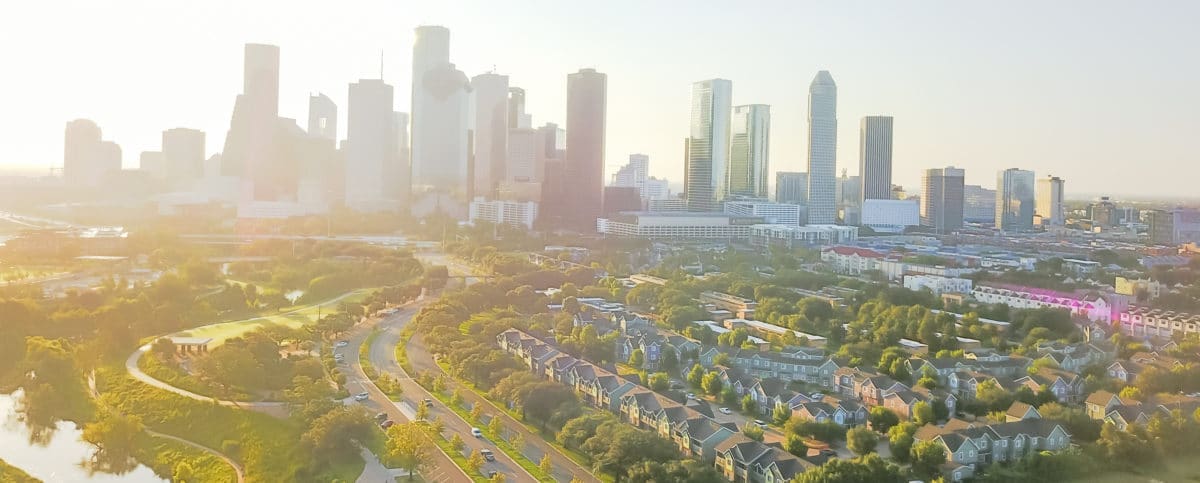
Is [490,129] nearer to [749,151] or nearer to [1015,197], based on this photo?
[749,151]

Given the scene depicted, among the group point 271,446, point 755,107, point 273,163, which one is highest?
point 755,107

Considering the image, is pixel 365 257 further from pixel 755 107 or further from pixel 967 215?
pixel 967 215

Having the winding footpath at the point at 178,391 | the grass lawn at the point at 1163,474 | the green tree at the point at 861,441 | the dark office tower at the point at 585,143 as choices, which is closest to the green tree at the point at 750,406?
the green tree at the point at 861,441

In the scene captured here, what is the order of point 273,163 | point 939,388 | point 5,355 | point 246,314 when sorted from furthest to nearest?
point 273,163 → point 246,314 → point 5,355 → point 939,388

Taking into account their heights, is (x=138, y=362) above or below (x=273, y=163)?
below

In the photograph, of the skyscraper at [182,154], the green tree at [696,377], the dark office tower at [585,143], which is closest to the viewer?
the green tree at [696,377]

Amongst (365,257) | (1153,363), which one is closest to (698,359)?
(1153,363)

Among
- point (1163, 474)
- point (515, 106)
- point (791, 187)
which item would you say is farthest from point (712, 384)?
point (515, 106)

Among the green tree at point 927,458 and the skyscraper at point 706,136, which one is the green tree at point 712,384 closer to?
the green tree at point 927,458

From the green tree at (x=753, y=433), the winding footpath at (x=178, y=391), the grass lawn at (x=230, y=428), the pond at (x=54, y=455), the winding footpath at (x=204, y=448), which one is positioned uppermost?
the green tree at (x=753, y=433)
